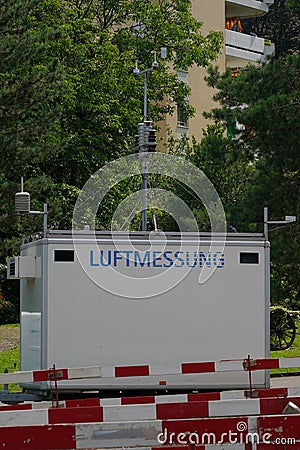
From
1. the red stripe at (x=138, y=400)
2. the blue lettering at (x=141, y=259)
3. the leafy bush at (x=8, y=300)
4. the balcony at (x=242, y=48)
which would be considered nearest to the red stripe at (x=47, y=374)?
the red stripe at (x=138, y=400)

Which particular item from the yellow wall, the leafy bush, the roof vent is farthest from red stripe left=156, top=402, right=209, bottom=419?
the yellow wall

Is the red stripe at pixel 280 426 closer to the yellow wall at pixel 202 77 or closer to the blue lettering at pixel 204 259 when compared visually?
the blue lettering at pixel 204 259

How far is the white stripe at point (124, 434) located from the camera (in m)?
8.90

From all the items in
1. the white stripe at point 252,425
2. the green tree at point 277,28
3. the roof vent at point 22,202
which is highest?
the green tree at point 277,28

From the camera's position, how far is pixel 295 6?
32344mm

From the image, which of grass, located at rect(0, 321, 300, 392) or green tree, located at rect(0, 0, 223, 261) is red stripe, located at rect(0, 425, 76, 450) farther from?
green tree, located at rect(0, 0, 223, 261)

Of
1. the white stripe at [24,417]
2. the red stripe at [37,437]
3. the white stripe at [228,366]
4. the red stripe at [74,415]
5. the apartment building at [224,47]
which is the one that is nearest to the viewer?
the red stripe at [37,437]

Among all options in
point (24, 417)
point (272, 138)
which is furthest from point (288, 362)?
point (272, 138)

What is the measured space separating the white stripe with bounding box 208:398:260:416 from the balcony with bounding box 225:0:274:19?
56.2 meters

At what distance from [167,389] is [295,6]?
1966 cm

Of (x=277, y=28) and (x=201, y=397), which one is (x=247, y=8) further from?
(x=201, y=397)

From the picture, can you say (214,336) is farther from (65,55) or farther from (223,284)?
(65,55)

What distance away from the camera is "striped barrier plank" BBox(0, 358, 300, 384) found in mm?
13789

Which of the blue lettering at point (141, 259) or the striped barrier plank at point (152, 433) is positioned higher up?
the blue lettering at point (141, 259)
